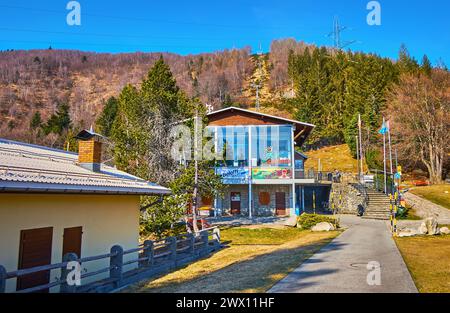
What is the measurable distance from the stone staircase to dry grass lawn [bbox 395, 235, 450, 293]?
11.5 meters

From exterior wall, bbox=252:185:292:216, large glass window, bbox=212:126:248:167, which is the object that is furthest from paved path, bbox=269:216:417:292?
large glass window, bbox=212:126:248:167

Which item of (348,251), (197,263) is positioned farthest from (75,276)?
(348,251)

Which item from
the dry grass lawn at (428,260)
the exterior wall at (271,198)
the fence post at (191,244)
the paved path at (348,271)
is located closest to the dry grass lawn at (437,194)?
the exterior wall at (271,198)

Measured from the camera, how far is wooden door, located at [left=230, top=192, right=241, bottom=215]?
33.3 metres

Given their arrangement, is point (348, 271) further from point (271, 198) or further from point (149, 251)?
point (271, 198)

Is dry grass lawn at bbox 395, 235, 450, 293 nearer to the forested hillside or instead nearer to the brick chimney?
the brick chimney

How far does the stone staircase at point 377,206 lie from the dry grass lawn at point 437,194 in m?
4.09

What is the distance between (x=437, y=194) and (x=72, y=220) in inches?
1301

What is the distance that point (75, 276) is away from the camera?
27.7 ft

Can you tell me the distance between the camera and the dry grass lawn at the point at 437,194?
30.7m

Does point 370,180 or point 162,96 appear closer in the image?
point 162,96

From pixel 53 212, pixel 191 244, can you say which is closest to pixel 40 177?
pixel 53 212
